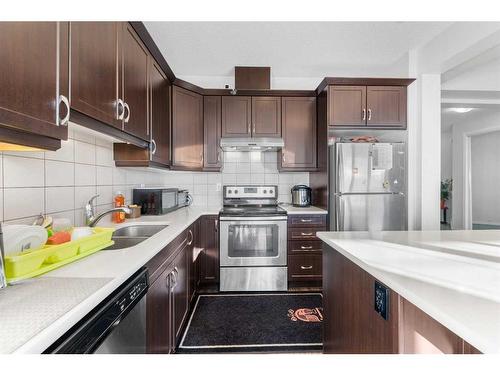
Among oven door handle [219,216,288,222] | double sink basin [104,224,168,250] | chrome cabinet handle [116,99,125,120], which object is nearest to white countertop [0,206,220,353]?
double sink basin [104,224,168,250]

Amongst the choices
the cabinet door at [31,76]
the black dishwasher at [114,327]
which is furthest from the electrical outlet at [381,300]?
the cabinet door at [31,76]

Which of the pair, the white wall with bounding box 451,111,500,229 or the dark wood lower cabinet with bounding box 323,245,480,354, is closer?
the dark wood lower cabinet with bounding box 323,245,480,354

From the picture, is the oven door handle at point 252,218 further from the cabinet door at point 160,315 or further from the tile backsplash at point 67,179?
the cabinet door at point 160,315

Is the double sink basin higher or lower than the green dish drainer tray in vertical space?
lower

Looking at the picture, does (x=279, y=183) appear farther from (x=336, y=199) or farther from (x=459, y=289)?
(x=459, y=289)

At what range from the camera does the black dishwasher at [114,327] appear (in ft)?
1.84

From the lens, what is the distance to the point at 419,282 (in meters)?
0.68

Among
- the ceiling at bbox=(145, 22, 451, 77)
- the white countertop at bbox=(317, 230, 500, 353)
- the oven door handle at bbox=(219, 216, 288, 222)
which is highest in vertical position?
the ceiling at bbox=(145, 22, 451, 77)

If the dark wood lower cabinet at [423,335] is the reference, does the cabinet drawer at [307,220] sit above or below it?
above

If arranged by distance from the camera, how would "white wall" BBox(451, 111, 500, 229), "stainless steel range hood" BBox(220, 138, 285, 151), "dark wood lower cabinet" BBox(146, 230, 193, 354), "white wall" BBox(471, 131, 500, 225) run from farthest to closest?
"white wall" BBox(471, 131, 500, 225) → "white wall" BBox(451, 111, 500, 229) → "stainless steel range hood" BBox(220, 138, 285, 151) → "dark wood lower cabinet" BBox(146, 230, 193, 354)

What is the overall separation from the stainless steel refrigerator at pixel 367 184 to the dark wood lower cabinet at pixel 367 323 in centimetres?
120

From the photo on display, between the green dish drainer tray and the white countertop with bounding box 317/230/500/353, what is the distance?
109 cm

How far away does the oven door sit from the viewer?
97.5 inches

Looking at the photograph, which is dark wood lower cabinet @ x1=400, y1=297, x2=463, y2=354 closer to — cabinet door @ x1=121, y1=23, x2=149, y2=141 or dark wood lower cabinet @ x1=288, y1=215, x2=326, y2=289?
cabinet door @ x1=121, y1=23, x2=149, y2=141
